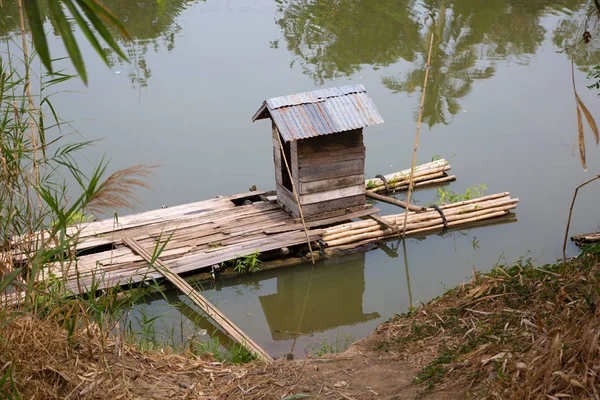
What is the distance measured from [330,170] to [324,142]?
1.09 feet

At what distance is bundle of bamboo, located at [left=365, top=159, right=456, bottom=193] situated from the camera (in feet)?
32.1

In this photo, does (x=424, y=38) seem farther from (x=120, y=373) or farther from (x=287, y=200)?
(x=120, y=373)

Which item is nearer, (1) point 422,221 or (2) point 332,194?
(2) point 332,194

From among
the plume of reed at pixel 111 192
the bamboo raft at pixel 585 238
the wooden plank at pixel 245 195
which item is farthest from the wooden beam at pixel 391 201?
the plume of reed at pixel 111 192

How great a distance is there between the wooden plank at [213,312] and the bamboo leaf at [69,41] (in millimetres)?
3681

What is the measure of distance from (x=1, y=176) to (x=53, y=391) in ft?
3.90

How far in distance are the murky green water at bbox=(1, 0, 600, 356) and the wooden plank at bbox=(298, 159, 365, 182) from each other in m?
0.99

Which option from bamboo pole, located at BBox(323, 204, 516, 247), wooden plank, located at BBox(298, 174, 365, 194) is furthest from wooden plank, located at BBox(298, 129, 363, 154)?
bamboo pole, located at BBox(323, 204, 516, 247)

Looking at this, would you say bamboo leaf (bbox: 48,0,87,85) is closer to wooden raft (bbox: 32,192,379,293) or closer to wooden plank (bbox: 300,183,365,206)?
wooden raft (bbox: 32,192,379,293)

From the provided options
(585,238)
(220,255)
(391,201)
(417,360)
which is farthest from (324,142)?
(417,360)

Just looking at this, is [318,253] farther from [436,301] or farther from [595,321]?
[595,321]

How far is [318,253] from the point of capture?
836cm

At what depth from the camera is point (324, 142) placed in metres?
8.49

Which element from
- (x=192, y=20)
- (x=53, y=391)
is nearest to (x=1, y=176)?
(x=53, y=391)
